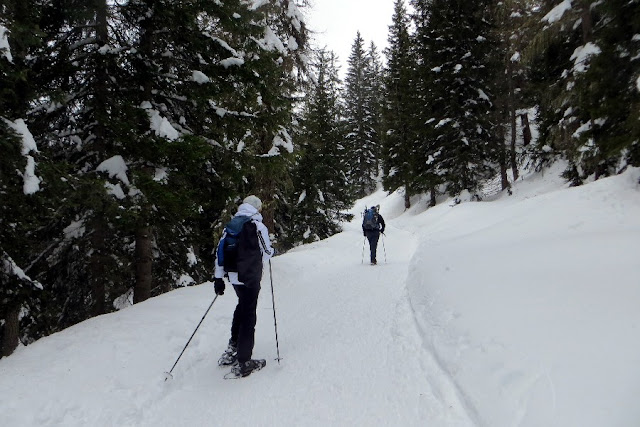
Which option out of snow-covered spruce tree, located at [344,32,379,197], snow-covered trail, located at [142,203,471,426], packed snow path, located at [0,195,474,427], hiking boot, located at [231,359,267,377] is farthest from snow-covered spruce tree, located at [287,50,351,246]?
snow-covered spruce tree, located at [344,32,379,197]

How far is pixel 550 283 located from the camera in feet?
16.5

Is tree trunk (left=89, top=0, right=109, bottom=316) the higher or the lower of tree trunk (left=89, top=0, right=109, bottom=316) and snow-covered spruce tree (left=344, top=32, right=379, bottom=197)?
the lower

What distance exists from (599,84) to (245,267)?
8.91 m

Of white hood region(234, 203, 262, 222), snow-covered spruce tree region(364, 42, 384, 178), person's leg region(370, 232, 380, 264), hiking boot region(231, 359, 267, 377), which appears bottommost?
hiking boot region(231, 359, 267, 377)

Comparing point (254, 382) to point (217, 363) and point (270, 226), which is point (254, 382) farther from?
point (270, 226)

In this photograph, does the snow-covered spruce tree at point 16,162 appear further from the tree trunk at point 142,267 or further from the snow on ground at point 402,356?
the tree trunk at point 142,267

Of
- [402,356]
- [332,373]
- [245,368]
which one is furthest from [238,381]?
[402,356]

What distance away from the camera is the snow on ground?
128 inches

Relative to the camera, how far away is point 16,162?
4711 mm

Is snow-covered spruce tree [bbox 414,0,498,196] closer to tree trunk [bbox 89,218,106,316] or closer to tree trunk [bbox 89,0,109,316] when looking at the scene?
tree trunk [bbox 89,0,109,316]

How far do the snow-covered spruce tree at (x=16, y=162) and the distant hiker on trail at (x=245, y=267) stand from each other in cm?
247

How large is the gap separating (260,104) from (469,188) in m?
14.4

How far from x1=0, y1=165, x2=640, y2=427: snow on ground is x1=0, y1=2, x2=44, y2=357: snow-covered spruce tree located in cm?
115

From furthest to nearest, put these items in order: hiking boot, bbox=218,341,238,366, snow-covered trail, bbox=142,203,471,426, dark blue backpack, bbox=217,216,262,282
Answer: hiking boot, bbox=218,341,238,366
dark blue backpack, bbox=217,216,262,282
snow-covered trail, bbox=142,203,471,426
